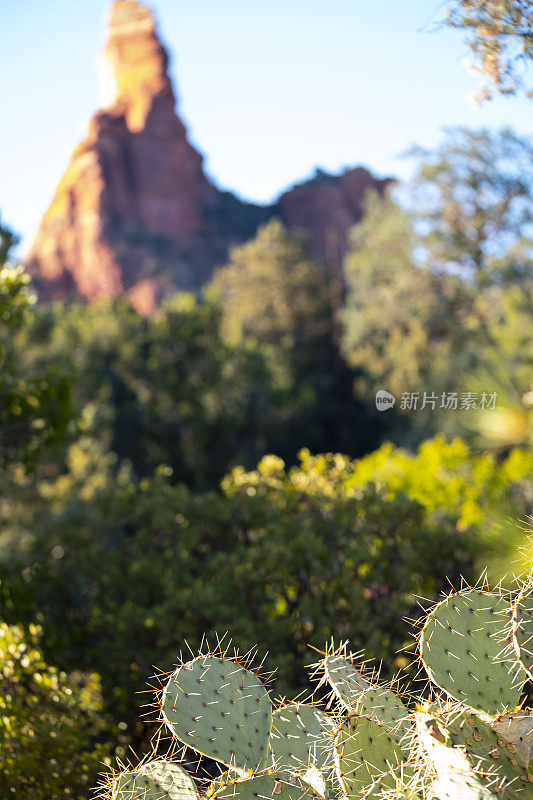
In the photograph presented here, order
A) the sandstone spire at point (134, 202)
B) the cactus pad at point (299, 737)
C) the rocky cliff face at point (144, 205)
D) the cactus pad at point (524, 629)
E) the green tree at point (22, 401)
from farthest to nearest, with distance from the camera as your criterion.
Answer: the rocky cliff face at point (144, 205) < the sandstone spire at point (134, 202) < the green tree at point (22, 401) < the cactus pad at point (299, 737) < the cactus pad at point (524, 629)

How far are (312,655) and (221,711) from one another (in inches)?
78.5

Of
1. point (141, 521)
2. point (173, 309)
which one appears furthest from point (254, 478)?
point (173, 309)

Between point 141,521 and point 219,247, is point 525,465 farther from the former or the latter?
point 219,247

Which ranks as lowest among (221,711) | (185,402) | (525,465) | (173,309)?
(185,402)

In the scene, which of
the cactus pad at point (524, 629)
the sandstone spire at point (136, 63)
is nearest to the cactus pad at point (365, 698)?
the cactus pad at point (524, 629)

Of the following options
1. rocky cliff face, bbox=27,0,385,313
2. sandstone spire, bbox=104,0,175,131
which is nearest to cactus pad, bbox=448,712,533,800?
rocky cliff face, bbox=27,0,385,313

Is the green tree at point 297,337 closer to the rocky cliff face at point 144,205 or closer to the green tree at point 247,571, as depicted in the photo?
the green tree at point 247,571

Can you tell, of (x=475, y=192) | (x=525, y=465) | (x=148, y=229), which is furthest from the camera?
(x=148, y=229)

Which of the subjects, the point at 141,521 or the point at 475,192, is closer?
the point at 141,521

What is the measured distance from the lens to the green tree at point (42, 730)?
279cm

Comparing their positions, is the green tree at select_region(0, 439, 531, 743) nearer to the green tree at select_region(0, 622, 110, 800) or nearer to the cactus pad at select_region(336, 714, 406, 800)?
the green tree at select_region(0, 622, 110, 800)

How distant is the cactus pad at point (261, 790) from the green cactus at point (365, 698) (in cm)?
21

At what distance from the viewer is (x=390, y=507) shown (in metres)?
4.19

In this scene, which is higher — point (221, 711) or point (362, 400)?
point (221, 711)
